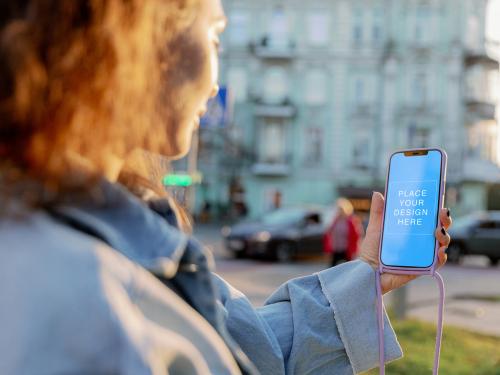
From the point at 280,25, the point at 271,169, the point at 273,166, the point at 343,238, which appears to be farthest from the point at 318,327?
the point at 280,25

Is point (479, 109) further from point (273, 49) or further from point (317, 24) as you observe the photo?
point (273, 49)

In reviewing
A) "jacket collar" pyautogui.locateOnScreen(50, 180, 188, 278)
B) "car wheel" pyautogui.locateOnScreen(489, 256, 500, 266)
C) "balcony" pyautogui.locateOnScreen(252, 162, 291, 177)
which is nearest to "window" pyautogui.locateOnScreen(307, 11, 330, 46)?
"balcony" pyautogui.locateOnScreen(252, 162, 291, 177)

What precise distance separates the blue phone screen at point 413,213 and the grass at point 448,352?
331 cm

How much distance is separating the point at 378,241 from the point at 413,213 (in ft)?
0.39

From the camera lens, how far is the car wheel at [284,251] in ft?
58.4

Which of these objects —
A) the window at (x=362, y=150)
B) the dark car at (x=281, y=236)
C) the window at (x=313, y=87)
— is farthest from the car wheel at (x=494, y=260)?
the window at (x=313, y=87)

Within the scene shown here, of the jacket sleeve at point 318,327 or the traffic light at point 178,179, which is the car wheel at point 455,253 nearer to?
the traffic light at point 178,179

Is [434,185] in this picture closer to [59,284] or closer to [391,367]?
[59,284]

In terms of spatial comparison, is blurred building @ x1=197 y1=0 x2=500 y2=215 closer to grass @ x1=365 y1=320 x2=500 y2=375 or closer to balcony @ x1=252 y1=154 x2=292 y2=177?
balcony @ x1=252 y1=154 x2=292 y2=177

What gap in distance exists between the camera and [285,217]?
18.5m

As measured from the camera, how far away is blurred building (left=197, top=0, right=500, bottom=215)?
3709 cm

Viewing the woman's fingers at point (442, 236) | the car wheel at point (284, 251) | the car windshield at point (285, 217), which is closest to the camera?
the woman's fingers at point (442, 236)

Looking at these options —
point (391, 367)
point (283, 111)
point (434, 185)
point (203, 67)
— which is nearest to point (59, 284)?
point (203, 67)

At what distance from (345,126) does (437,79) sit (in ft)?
16.9
